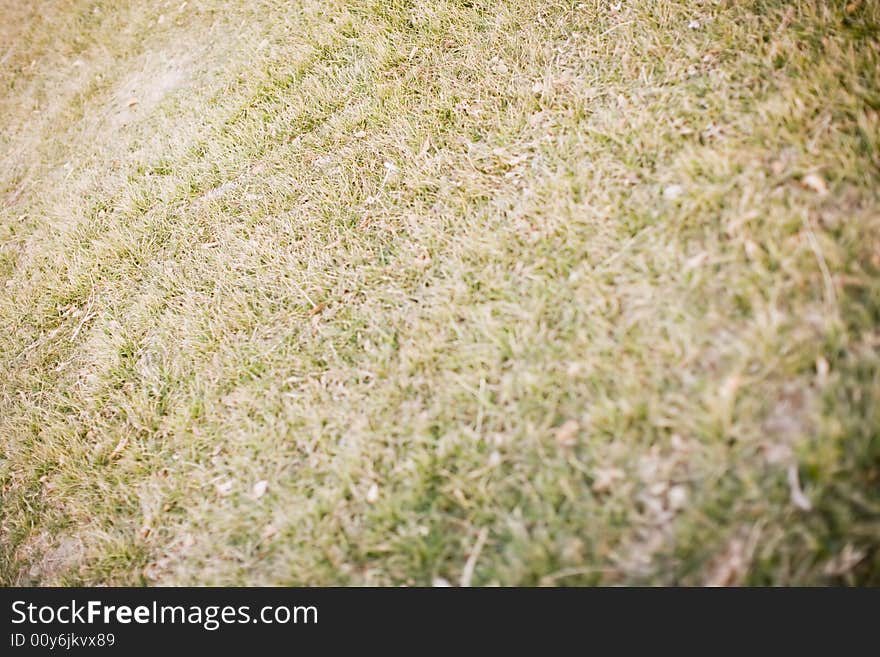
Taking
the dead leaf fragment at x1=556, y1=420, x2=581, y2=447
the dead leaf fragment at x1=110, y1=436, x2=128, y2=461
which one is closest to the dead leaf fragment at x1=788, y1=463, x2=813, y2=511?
the dead leaf fragment at x1=556, y1=420, x2=581, y2=447

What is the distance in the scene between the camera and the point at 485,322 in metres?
2.50

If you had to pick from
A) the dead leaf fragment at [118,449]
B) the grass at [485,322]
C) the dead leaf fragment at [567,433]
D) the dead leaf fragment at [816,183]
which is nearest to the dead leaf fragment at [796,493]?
the grass at [485,322]

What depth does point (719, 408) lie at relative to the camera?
6.14ft

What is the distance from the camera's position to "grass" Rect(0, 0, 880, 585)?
187cm

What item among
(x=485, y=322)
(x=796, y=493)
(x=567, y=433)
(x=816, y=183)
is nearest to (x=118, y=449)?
(x=485, y=322)

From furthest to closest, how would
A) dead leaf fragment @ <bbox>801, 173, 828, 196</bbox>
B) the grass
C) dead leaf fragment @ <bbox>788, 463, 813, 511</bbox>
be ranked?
dead leaf fragment @ <bbox>801, 173, 828, 196</bbox> < the grass < dead leaf fragment @ <bbox>788, 463, 813, 511</bbox>

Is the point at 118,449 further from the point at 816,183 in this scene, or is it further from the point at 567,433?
the point at 816,183

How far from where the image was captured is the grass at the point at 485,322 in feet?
6.14

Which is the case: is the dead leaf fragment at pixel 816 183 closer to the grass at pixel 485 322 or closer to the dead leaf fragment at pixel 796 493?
the grass at pixel 485 322

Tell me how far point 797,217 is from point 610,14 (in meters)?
2.09

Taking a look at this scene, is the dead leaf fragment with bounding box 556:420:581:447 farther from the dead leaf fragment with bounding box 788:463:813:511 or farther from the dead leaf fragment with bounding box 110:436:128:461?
the dead leaf fragment with bounding box 110:436:128:461

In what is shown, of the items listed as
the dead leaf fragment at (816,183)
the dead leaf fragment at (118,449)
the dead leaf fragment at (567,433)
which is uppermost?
the dead leaf fragment at (118,449)
